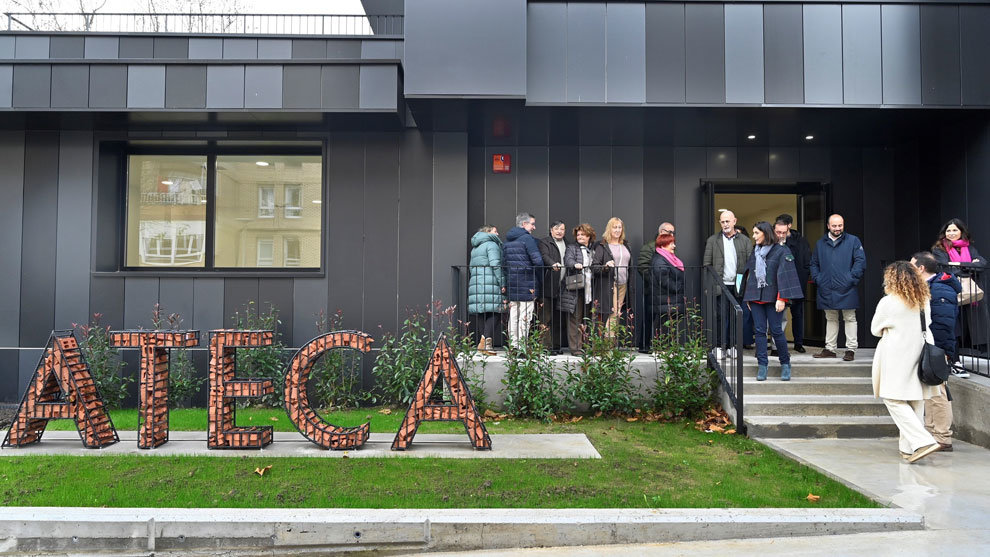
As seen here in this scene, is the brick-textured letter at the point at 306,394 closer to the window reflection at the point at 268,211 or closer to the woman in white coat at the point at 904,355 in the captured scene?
the window reflection at the point at 268,211

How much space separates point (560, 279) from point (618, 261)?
2.92ft

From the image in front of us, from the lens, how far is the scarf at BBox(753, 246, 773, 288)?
717cm

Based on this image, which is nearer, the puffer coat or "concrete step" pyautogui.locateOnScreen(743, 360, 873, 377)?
"concrete step" pyautogui.locateOnScreen(743, 360, 873, 377)

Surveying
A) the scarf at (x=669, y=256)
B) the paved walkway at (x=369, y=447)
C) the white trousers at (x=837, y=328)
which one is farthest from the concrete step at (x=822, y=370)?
the paved walkway at (x=369, y=447)

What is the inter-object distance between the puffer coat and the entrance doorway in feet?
Answer: 11.9

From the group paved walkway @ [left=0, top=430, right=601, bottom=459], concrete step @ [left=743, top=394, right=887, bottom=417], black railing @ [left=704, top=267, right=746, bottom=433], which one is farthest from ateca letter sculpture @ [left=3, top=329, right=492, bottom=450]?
concrete step @ [left=743, top=394, right=887, bottom=417]

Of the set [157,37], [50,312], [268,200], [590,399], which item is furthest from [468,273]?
[50,312]

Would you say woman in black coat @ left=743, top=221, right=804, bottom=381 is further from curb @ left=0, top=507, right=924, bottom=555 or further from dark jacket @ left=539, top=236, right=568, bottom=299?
curb @ left=0, top=507, right=924, bottom=555

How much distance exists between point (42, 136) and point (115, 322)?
2945mm

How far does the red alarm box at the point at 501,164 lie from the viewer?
9586mm

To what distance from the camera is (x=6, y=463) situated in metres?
5.29

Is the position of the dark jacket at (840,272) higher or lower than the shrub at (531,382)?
higher

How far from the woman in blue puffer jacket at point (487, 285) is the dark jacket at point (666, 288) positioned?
82.2 inches

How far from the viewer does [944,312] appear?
6.38 m
